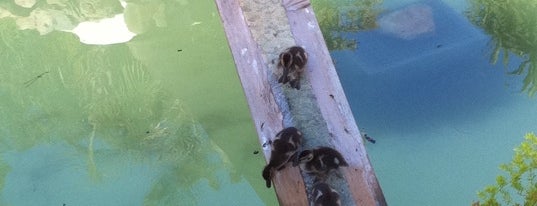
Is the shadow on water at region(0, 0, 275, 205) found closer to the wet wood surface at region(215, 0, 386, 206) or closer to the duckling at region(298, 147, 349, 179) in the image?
the wet wood surface at region(215, 0, 386, 206)

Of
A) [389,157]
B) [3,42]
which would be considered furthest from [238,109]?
[3,42]

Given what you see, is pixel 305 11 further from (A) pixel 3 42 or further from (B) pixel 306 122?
(A) pixel 3 42

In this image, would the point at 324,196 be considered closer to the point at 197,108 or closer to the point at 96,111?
the point at 197,108

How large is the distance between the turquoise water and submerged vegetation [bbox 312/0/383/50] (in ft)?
0.15

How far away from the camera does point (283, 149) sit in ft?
8.10

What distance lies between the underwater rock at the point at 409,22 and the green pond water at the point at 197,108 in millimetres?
35

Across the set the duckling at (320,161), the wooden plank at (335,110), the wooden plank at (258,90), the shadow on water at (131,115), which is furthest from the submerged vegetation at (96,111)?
the duckling at (320,161)

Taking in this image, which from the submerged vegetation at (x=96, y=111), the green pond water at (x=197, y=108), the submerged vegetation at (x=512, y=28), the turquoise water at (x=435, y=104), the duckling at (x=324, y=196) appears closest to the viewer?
the duckling at (x=324, y=196)

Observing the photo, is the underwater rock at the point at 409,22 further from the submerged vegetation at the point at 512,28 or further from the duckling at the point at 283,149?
the duckling at the point at 283,149

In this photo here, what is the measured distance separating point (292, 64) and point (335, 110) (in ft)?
0.84

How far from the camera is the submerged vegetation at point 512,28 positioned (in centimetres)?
441

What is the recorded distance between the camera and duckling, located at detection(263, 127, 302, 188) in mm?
2481

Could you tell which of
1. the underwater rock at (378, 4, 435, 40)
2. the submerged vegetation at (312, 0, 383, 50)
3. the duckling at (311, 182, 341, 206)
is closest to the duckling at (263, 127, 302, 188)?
the duckling at (311, 182, 341, 206)

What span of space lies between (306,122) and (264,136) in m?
0.18
